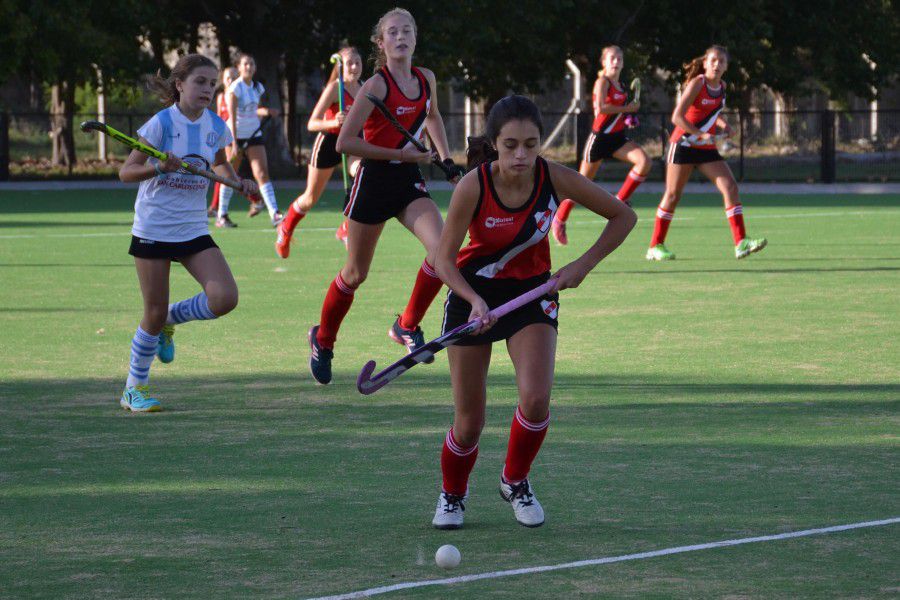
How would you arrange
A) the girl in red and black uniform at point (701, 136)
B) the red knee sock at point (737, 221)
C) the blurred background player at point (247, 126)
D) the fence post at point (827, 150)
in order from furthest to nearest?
the fence post at point (827, 150) → the blurred background player at point (247, 126) → the red knee sock at point (737, 221) → the girl in red and black uniform at point (701, 136)

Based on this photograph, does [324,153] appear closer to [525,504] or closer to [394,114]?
[394,114]

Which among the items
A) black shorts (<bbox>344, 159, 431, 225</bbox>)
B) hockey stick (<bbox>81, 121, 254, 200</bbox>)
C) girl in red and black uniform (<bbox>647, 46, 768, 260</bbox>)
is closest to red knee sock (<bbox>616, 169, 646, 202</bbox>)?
girl in red and black uniform (<bbox>647, 46, 768, 260</bbox>)

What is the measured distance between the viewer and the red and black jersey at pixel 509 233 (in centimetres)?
591

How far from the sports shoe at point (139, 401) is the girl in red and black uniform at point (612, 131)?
9373 millimetres

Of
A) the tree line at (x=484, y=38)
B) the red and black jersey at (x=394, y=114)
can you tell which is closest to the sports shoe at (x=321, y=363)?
the red and black jersey at (x=394, y=114)

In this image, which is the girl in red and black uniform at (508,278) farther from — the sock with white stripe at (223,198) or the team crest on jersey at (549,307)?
the sock with white stripe at (223,198)

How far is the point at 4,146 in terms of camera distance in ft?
119

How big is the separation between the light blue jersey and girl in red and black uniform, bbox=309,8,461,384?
0.97 metres

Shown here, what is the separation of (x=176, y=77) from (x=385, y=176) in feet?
5.18

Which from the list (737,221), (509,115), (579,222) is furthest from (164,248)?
(579,222)

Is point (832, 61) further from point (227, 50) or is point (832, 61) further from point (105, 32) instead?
point (105, 32)

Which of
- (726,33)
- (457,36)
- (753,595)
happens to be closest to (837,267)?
(753,595)

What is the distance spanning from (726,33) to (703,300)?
94.3 ft

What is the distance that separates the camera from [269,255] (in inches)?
698
